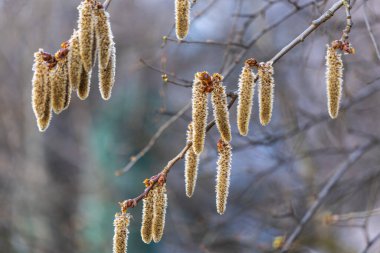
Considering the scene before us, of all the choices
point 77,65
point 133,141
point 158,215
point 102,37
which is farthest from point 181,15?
point 133,141

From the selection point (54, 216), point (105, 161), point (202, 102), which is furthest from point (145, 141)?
point (202, 102)

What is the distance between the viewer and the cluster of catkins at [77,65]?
204 centimetres

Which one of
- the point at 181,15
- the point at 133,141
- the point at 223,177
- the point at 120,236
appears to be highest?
the point at 133,141

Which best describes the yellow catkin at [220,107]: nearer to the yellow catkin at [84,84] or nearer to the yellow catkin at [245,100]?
the yellow catkin at [245,100]

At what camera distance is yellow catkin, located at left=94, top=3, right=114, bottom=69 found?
6.75 feet

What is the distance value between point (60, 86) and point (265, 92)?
0.69 metres

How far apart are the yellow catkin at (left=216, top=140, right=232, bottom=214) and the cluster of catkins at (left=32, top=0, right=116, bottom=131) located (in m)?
0.48

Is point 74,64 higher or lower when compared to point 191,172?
higher

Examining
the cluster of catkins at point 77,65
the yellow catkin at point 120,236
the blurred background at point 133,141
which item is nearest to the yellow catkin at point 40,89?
the cluster of catkins at point 77,65

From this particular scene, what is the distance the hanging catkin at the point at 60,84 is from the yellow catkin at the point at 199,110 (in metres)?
0.42

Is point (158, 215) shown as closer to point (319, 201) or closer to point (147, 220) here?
point (147, 220)

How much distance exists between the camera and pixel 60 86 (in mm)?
2098

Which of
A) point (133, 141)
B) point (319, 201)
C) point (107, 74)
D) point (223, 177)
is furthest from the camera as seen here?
point (133, 141)

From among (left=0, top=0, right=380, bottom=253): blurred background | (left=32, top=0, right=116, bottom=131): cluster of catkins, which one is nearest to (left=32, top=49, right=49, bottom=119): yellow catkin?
(left=32, top=0, right=116, bottom=131): cluster of catkins
